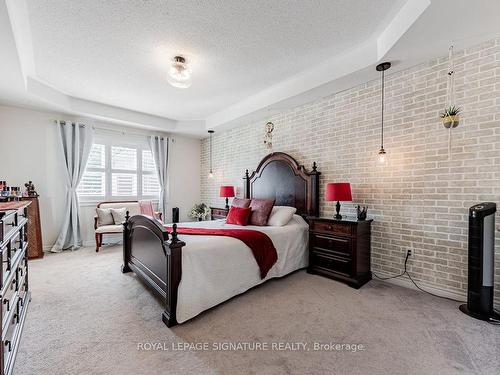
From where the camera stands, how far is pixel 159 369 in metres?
1.57

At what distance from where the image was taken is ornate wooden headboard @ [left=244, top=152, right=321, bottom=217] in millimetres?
3697

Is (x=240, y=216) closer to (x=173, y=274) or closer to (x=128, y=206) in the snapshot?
(x=173, y=274)

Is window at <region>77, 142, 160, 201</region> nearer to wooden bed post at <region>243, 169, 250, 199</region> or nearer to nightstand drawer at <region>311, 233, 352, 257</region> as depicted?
wooden bed post at <region>243, 169, 250, 199</region>

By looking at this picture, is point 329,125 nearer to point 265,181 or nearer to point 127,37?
point 265,181

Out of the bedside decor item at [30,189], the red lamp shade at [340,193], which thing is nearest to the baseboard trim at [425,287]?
the red lamp shade at [340,193]

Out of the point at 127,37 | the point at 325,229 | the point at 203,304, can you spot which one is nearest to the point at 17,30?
the point at 127,37

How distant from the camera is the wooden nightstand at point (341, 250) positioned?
2.87 m

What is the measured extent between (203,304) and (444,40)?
342cm

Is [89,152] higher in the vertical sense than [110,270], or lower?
higher

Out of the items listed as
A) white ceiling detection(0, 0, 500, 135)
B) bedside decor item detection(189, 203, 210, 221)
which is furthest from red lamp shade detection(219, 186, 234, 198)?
white ceiling detection(0, 0, 500, 135)

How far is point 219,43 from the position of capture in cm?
266

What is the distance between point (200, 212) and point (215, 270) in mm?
3654

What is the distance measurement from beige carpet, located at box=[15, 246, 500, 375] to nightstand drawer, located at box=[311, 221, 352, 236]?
25.5 inches

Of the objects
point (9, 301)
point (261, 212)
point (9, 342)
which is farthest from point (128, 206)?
point (9, 342)
